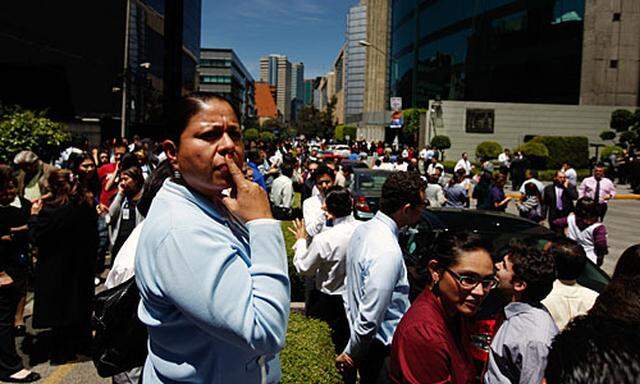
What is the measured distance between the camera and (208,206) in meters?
1.84

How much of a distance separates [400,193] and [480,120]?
4071cm

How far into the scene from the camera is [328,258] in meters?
5.30

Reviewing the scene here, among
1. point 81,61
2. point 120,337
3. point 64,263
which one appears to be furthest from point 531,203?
point 81,61

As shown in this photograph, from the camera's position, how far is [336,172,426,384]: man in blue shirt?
3.65m

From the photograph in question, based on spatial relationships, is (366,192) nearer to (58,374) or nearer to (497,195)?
(497,195)

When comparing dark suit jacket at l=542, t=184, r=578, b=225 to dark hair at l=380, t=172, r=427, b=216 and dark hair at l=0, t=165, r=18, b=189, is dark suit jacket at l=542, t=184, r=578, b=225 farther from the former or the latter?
dark hair at l=0, t=165, r=18, b=189

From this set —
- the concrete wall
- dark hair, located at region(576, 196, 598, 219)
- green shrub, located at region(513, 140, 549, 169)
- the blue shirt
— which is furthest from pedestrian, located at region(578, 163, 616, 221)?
the concrete wall

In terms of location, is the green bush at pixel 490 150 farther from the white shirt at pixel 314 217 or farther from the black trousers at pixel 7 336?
the black trousers at pixel 7 336

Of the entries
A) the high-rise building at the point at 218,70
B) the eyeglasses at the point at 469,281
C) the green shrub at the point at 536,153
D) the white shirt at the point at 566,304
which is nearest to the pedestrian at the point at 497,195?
Result: the white shirt at the point at 566,304

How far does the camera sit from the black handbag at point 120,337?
8.11ft

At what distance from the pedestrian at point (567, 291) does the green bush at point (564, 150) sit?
32.2 meters

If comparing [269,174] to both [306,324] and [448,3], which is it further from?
[448,3]

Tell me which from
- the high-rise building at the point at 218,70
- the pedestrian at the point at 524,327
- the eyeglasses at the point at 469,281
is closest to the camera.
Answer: the eyeglasses at the point at 469,281

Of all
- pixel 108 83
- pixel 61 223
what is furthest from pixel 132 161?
pixel 108 83
